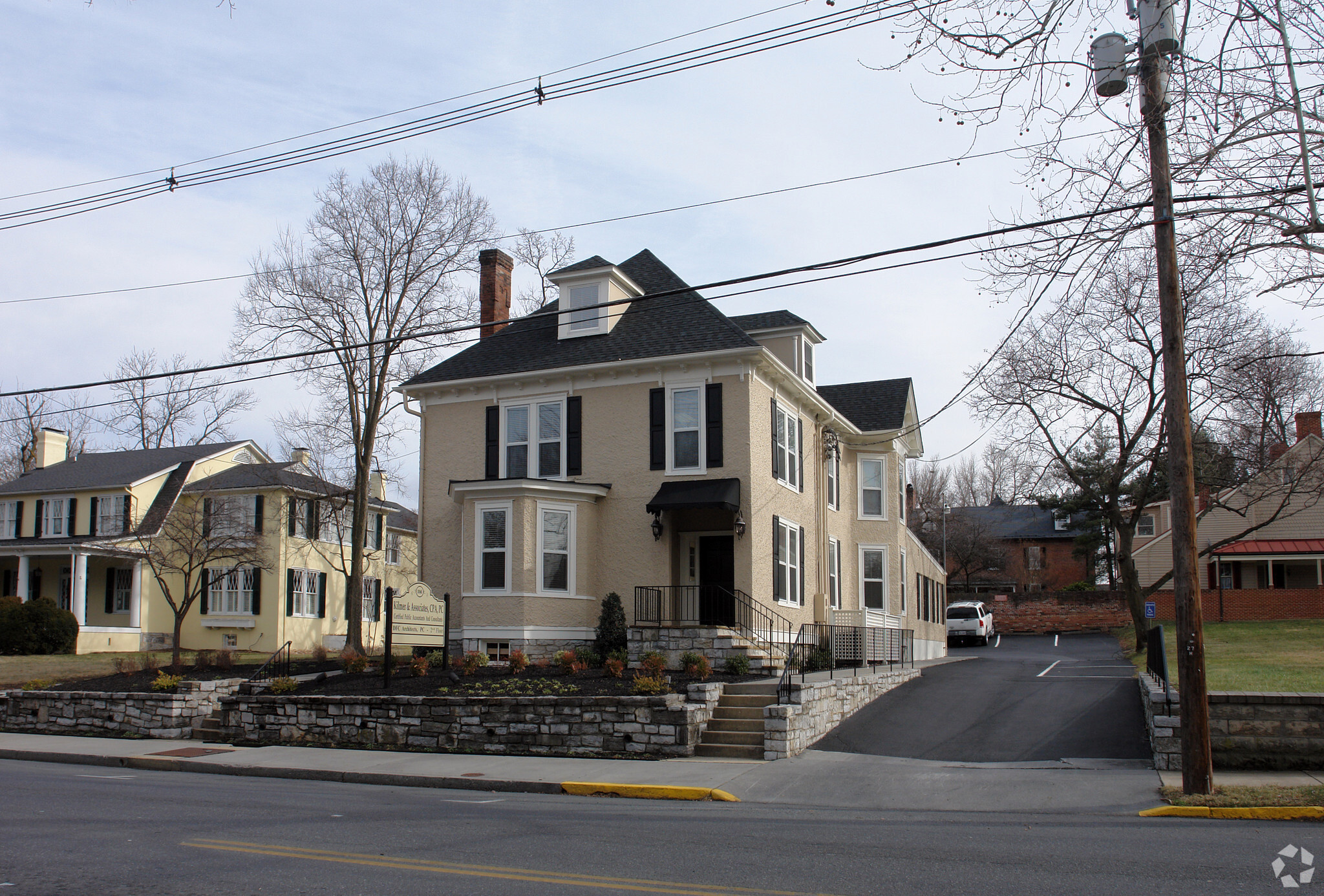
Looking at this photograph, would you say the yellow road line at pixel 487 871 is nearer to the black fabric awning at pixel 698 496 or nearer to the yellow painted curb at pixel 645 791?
the yellow painted curb at pixel 645 791

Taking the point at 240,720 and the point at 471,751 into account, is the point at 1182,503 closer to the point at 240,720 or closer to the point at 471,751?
the point at 471,751

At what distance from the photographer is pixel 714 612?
69.5ft

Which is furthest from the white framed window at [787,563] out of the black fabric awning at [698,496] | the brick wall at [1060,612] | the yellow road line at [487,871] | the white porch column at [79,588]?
the brick wall at [1060,612]

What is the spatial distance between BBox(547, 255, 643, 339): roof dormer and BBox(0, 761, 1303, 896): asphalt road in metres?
13.5

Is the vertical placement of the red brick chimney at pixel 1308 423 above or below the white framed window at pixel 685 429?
above

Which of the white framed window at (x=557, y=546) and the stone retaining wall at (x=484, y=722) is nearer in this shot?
the stone retaining wall at (x=484, y=722)

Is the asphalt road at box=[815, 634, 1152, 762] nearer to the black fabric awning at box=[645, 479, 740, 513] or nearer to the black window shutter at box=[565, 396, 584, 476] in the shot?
the black fabric awning at box=[645, 479, 740, 513]

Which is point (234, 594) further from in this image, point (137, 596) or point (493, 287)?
point (493, 287)

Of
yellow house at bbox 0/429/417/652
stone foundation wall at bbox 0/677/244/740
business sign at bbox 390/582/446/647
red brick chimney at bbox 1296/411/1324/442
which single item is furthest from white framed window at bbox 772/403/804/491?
red brick chimney at bbox 1296/411/1324/442

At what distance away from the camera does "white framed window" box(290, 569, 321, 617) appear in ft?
116

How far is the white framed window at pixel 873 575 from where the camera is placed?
91.5 feet

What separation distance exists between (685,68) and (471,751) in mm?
10548

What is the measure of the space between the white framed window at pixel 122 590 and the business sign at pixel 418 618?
73.4ft

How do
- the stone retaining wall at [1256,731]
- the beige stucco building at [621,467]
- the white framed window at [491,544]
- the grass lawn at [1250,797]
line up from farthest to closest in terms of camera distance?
1. the white framed window at [491,544]
2. the beige stucco building at [621,467]
3. the stone retaining wall at [1256,731]
4. the grass lawn at [1250,797]
